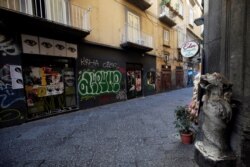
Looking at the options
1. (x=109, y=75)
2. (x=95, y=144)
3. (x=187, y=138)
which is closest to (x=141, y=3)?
(x=109, y=75)

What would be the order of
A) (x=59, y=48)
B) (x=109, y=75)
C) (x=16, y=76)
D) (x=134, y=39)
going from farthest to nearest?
(x=134, y=39) < (x=109, y=75) < (x=59, y=48) < (x=16, y=76)

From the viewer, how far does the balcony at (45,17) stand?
225 inches

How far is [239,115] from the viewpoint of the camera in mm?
2908

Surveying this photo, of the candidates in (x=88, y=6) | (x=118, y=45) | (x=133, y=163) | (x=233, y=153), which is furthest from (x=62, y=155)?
(x=118, y=45)

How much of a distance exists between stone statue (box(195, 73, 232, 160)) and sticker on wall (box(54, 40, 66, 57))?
6169 millimetres

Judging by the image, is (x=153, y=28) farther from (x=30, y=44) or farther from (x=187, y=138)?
(x=187, y=138)

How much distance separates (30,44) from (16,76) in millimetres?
1260

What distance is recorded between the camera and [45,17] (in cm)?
705

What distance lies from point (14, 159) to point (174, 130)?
12.9ft

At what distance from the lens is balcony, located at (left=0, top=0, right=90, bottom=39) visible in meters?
5.71

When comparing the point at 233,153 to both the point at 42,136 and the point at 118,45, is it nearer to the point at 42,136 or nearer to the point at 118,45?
the point at 42,136

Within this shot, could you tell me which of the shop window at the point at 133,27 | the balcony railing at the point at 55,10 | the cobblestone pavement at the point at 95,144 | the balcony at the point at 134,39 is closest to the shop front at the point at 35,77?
the cobblestone pavement at the point at 95,144

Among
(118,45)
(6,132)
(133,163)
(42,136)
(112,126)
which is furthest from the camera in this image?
(118,45)

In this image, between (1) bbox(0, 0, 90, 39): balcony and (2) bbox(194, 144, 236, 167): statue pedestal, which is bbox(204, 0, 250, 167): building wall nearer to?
(2) bbox(194, 144, 236, 167): statue pedestal
